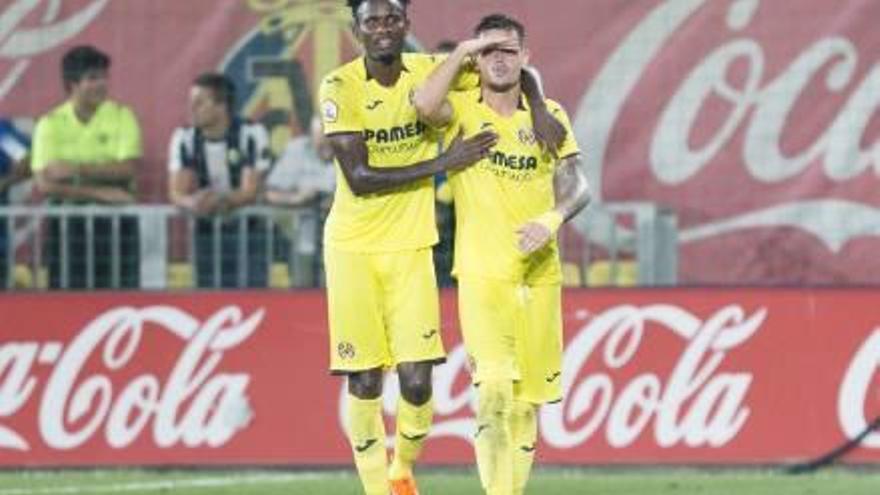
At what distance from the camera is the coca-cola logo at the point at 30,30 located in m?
17.8

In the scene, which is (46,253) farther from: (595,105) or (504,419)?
(504,419)

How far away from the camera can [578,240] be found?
675 inches

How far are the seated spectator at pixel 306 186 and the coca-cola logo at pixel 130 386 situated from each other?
1.27 feet

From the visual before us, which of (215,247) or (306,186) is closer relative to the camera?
(215,247)

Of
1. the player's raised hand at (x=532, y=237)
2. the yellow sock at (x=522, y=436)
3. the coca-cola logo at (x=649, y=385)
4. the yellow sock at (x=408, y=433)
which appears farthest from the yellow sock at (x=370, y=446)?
the coca-cola logo at (x=649, y=385)

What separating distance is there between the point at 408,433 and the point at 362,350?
393 millimetres

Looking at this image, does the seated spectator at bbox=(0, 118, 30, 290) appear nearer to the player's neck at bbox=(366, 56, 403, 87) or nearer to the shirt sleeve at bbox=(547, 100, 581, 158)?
the player's neck at bbox=(366, 56, 403, 87)

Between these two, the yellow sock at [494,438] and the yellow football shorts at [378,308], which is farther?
the yellow football shorts at [378,308]

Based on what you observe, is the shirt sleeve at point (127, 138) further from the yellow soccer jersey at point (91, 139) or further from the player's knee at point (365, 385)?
the player's knee at point (365, 385)

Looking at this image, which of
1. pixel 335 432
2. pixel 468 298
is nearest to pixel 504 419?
pixel 468 298

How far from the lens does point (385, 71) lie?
13.5m

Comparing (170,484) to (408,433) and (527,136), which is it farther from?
(527,136)

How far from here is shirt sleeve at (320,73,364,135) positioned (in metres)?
13.4

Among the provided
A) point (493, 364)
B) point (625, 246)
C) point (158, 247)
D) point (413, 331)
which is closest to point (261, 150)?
point (158, 247)
